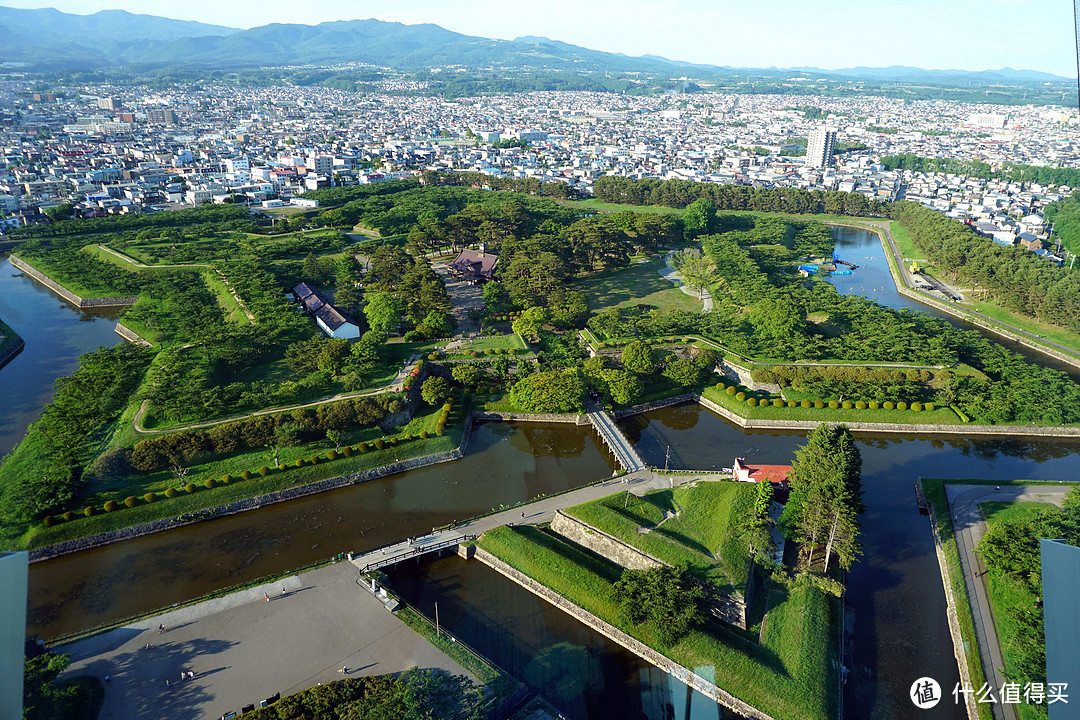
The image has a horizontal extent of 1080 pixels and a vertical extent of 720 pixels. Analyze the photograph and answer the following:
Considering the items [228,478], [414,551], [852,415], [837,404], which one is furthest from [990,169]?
[228,478]

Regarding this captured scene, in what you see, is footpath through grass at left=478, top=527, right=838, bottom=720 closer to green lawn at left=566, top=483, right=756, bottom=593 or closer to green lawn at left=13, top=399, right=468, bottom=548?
green lawn at left=566, top=483, right=756, bottom=593

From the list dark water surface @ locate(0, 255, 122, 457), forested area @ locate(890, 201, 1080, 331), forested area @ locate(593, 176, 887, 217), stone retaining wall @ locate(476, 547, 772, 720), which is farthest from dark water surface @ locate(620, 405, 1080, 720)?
forested area @ locate(593, 176, 887, 217)

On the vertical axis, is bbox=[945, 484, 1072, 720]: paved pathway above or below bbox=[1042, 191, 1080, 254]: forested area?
below

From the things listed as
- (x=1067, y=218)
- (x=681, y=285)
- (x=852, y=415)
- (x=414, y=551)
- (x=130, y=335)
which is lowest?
(x=414, y=551)

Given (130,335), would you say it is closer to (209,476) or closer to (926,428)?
(209,476)

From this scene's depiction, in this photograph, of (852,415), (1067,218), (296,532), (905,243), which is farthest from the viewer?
(905,243)

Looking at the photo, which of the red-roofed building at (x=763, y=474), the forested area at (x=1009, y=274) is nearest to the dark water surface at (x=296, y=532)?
the red-roofed building at (x=763, y=474)

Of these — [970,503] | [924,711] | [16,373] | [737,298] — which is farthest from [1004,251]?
[16,373]

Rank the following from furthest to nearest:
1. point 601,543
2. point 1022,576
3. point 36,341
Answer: point 36,341, point 601,543, point 1022,576
